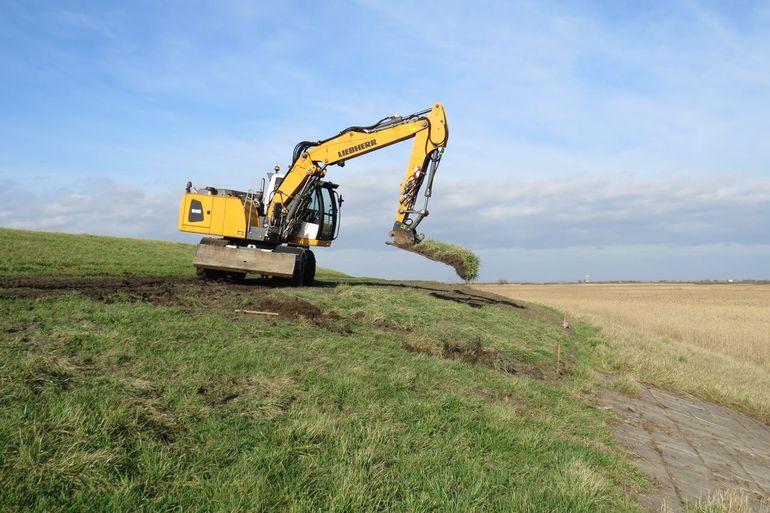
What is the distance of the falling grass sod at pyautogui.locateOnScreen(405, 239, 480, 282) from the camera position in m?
15.5

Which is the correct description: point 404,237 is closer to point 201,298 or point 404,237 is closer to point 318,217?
point 318,217

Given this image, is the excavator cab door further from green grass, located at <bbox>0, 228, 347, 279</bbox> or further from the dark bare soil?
green grass, located at <bbox>0, 228, 347, 279</bbox>

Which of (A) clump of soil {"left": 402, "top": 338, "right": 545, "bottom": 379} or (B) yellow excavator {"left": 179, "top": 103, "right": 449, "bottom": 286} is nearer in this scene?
(A) clump of soil {"left": 402, "top": 338, "right": 545, "bottom": 379}

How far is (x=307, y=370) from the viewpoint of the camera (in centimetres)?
708

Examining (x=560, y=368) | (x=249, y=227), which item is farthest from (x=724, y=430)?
(x=249, y=227)

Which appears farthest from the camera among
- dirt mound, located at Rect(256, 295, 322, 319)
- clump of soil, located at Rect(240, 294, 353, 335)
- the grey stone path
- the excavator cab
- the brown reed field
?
the excavator cab

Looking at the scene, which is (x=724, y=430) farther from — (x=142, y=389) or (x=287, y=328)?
(x=142, y=389)

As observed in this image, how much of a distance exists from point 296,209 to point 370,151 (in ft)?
9.00

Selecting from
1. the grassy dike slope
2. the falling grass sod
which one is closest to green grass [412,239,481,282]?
the falling grass sod

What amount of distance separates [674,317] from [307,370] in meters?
25.9

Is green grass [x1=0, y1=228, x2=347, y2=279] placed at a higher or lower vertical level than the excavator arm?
lower

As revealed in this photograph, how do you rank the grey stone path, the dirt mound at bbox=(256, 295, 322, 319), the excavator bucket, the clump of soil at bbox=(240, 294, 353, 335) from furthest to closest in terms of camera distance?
the excavator bucket < the dirt mound at bbox=(256, 295, 322, 319) < the clump of soil at bbox=(240, 294, 353, 335) < the grey stone path

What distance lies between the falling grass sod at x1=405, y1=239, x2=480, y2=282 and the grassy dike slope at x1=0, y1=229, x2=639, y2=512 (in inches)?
208

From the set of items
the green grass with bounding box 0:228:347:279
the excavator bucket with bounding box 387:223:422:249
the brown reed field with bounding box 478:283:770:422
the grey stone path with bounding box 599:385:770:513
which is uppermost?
the excavator bucket with bounding box 387:223:422:249
